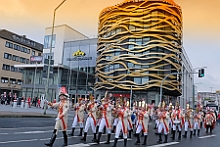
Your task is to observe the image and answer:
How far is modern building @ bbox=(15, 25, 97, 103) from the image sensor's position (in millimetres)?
52125

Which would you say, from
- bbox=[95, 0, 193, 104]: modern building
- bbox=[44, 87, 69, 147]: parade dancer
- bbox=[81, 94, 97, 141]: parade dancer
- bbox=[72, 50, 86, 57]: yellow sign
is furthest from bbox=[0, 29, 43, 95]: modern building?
bbox=[44, 87, 69, 147]: parade dancer

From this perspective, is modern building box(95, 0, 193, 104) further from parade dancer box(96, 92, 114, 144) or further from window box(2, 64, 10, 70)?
parade dancer box(96, 92, 114, 144)

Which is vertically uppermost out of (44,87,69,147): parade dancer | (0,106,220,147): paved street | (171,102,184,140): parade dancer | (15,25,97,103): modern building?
(15,25,97,103): modern building

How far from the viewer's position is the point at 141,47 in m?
47.2

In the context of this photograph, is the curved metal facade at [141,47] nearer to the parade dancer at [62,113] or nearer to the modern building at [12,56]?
the modern building at [12,56]

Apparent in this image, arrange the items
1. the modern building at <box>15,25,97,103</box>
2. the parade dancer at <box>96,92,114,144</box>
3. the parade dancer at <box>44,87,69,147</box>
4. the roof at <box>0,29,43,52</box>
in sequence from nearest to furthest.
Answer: the parade dancer at <box>44,87,69,147</box> < the parade dancer at <box>96,92,114,144</box> < the modern building at <box>15,25,97,103</box> < the roof at <box>0,29,43,52</box>

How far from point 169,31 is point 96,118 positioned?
39.4 metres

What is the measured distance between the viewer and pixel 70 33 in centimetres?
5806

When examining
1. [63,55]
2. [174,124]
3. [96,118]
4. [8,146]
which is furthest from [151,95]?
[8,146]

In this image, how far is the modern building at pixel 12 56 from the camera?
63972 mm

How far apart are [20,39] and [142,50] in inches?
1547

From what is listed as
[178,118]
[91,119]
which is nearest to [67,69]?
[178,118]

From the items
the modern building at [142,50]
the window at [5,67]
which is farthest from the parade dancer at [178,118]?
the window at [5,67]

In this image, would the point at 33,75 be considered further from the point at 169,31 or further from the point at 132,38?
the point at 169,31
